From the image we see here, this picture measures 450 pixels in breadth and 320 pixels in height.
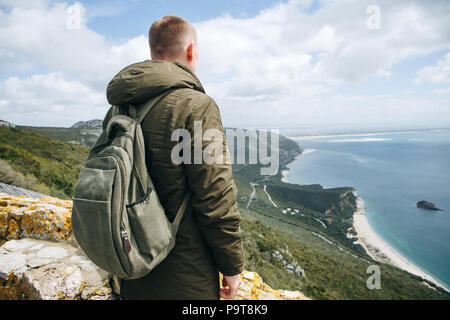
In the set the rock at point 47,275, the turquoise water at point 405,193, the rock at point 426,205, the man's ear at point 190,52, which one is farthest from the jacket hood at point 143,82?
the rock at point 426,205

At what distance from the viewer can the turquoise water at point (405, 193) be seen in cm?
5497

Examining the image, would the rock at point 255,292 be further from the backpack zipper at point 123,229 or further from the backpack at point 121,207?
the backpack zipper at point 123,229

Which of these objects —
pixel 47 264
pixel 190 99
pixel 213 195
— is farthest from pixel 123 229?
pixel 47 264

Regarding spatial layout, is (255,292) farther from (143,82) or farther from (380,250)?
(380,250)

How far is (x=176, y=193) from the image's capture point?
1.40m

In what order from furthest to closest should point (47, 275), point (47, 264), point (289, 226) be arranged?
point (289, 226) < point (47, 264) < point (47, 275)

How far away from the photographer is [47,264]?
2596 mm

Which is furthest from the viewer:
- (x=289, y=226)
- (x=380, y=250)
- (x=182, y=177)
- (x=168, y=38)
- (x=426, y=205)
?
(x=426, y=205)

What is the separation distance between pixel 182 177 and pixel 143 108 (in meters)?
0.50

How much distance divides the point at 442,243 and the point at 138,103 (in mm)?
84877

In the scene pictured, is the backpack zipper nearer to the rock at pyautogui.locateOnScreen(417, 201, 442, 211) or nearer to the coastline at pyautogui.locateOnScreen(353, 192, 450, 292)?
the coastline at pyautogui.locateOnScreen(353, 192, 450, 292)

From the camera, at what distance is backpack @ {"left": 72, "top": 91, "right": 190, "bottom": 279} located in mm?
1139

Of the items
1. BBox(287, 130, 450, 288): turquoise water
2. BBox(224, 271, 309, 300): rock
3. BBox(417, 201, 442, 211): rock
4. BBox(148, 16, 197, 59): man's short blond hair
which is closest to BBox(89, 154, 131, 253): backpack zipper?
BBox(148, 16, 197, 59): man's short blond hair
